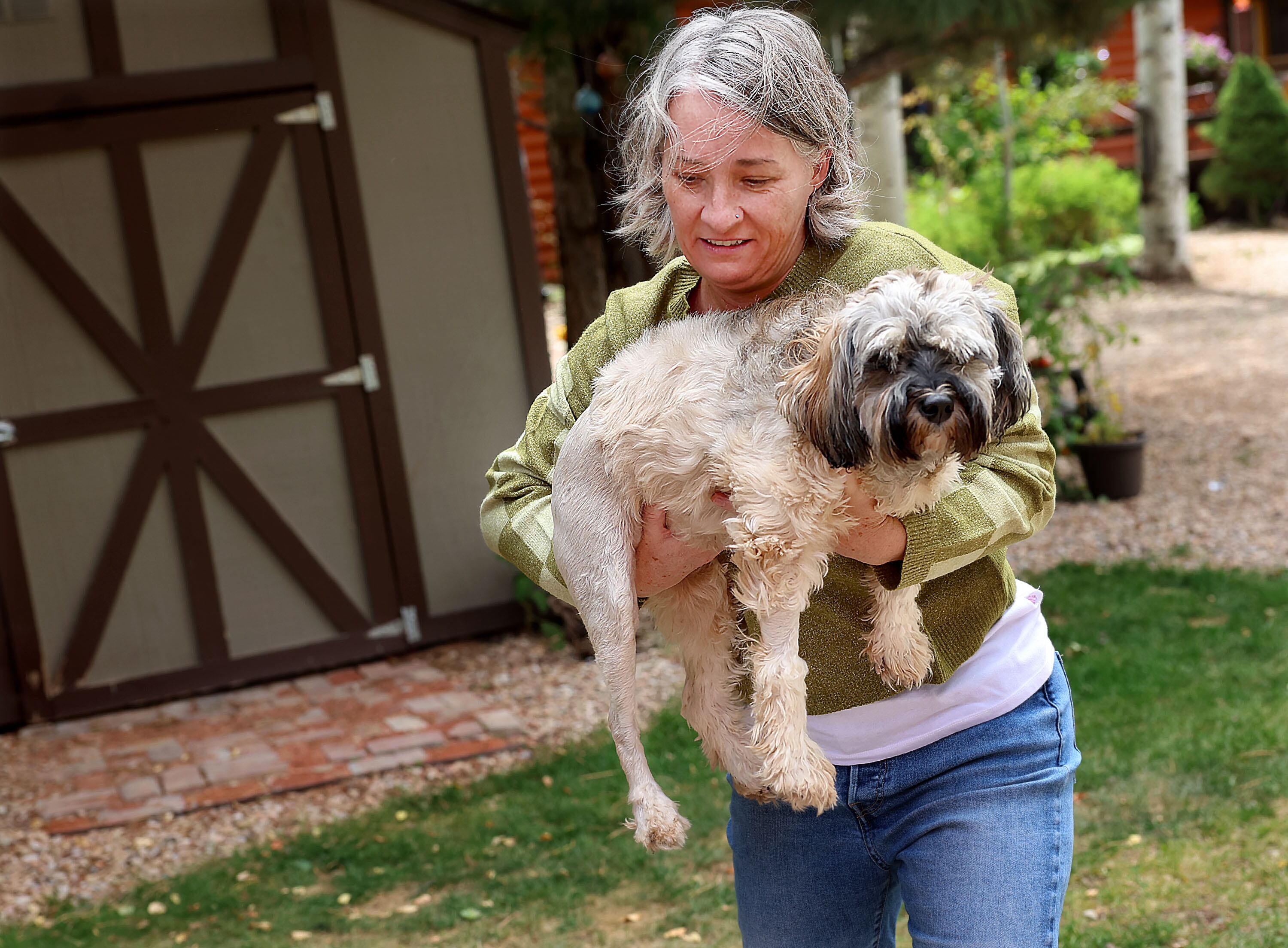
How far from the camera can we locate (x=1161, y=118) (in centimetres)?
1644

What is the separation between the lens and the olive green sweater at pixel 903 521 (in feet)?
8.21

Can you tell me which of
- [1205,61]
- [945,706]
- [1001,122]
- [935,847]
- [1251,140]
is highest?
[1205,61]

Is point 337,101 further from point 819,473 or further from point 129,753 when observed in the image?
point 819,473

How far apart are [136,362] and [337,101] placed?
2.05 metres

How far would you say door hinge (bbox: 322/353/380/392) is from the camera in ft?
26.8

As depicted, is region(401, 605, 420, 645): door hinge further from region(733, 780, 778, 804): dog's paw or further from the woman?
region(733, 780, 778, 804): dog's paw

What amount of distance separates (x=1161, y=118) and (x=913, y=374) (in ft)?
→ 52.7

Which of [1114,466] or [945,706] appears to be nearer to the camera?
[945,706]

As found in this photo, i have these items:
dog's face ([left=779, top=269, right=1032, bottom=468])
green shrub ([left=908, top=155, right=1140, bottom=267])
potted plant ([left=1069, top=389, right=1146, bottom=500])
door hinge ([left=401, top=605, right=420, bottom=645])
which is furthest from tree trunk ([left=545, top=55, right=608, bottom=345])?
green shrub ([left=908, top=155, right=1140, bottom=267])

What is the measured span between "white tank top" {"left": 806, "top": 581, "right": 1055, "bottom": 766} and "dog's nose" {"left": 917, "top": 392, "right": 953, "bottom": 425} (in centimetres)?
64

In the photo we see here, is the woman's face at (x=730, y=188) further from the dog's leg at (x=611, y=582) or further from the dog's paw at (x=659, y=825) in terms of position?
the dog's paw at (x=659, y=825)

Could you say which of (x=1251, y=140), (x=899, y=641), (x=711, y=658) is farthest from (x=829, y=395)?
(x=1251, y=140)

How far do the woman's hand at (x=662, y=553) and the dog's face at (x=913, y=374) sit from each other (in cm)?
44

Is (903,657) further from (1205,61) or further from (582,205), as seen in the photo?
(1205,61)
